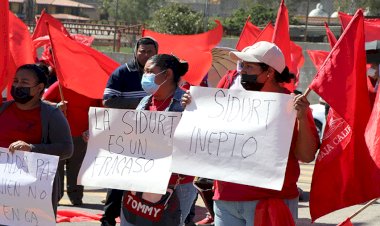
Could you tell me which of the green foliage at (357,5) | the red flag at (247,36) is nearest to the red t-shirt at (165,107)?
the red flag at (247,36)

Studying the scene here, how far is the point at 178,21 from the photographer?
98.1 feet

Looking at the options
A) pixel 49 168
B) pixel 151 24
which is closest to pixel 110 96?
pixel 49 168

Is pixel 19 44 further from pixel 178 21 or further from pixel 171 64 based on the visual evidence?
pixel 178 21

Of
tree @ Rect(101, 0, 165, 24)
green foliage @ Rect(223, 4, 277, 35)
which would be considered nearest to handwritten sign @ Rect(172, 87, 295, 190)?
green foliage @ Rect(223, 4, 277, 35)

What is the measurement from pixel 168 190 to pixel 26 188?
862 mm

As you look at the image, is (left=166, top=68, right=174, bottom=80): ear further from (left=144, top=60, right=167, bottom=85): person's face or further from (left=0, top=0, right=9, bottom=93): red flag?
(left=0, top=0, right=9, bottom=93): red flag

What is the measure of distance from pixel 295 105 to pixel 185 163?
2.58ft

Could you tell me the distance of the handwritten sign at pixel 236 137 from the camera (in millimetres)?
5203

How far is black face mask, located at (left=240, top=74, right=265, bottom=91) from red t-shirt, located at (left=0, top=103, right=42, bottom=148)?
4.51 feet

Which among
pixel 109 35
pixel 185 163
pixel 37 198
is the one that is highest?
pixel 185 163

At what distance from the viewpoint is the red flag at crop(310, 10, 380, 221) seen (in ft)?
17.4

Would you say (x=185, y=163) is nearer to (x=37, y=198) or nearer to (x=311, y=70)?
(x=37, y=198)

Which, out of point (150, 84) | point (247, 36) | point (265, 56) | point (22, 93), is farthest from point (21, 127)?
point (247, 36)

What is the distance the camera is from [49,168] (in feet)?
19.2
